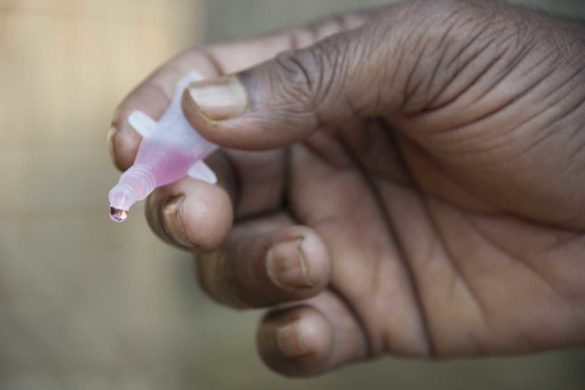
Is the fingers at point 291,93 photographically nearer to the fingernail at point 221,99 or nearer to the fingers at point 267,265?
the fingernail at point 221,99

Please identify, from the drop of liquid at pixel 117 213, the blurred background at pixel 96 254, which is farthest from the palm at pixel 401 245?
the blurred background at pixel 96 254

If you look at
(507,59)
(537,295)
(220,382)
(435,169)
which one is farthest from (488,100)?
(220,382)

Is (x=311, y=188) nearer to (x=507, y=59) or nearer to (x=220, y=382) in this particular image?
(x=507, y=59)

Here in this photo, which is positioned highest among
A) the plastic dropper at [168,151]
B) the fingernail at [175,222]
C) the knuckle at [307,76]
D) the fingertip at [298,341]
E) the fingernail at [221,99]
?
the knuckle at [307,76]

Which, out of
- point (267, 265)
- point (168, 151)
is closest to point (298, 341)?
point (267, 265)

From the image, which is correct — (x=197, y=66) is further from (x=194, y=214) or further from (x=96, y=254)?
(x=96, y=254)

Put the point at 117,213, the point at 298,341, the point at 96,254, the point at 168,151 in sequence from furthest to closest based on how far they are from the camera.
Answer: the point at 96,254
the point at 298,341
the point at 168,151
the point at 117,213

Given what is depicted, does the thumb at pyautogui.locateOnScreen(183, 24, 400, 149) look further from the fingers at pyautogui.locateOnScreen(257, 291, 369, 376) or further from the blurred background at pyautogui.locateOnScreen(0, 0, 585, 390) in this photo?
the blurred background at pyautogui.locateOnScreen(0, 0, 585, 390)
